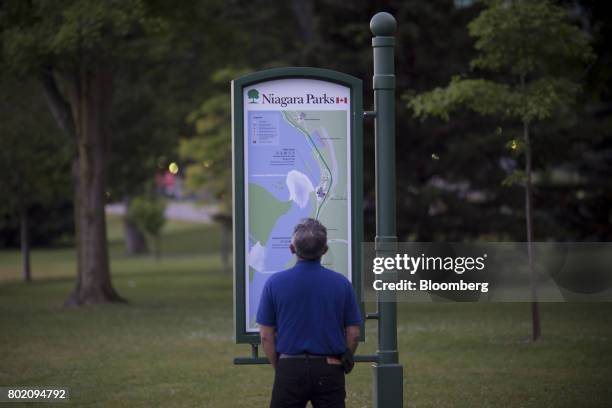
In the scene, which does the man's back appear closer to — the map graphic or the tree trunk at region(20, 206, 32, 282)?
the map graphic

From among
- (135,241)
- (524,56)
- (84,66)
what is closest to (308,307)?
(524,56)

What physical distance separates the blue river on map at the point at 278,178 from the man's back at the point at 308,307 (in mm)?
2129

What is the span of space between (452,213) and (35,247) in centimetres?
5230

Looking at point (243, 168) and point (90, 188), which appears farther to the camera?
point (90, 188)

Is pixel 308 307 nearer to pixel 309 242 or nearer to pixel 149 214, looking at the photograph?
pixel 309 242

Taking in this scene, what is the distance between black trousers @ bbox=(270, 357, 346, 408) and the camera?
665 cm

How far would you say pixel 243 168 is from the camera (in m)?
8.88

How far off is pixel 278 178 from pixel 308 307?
7.96ft

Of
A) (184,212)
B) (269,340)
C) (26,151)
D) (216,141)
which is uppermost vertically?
(216,141)

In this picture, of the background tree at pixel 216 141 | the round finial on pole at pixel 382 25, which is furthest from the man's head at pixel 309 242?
the background tree at pixel 216 141

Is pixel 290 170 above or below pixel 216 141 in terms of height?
below

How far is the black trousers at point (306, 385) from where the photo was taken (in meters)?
6.65

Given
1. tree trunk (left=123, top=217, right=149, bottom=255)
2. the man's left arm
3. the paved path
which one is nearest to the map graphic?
the man's left arm

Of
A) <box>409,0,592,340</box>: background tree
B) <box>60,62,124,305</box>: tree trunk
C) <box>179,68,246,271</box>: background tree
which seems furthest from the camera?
<box>179,68,246,271</box>: background tree
